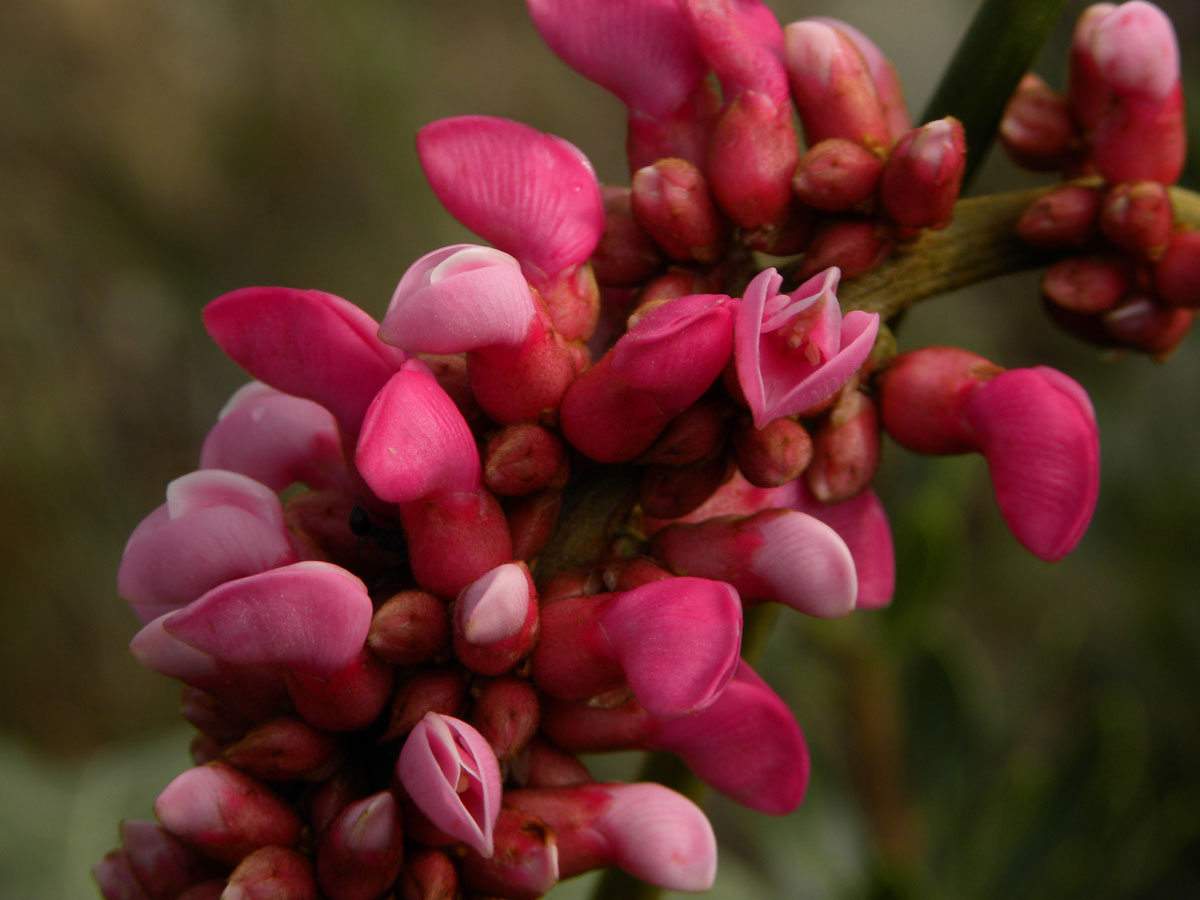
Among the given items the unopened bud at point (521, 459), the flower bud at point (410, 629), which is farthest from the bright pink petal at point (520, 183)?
the flower bud at point (410, 629)

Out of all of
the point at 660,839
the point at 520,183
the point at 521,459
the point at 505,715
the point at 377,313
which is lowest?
the point at 377,313

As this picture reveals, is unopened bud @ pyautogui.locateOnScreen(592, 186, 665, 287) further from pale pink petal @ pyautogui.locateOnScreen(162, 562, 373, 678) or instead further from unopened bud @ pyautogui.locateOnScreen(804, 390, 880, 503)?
pale pink petal @ pyautogui.locateOnScreen(162, 562, 373, 678)

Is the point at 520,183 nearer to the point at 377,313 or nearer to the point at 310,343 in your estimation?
the point at 310,343

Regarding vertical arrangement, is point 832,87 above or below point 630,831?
above

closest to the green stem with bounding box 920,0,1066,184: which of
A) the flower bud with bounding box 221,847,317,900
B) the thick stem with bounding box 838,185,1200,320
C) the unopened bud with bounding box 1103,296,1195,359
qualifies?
the thick stem with bounding box 838,185,1200,320

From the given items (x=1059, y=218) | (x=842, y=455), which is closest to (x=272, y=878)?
(x=842, y=455)
